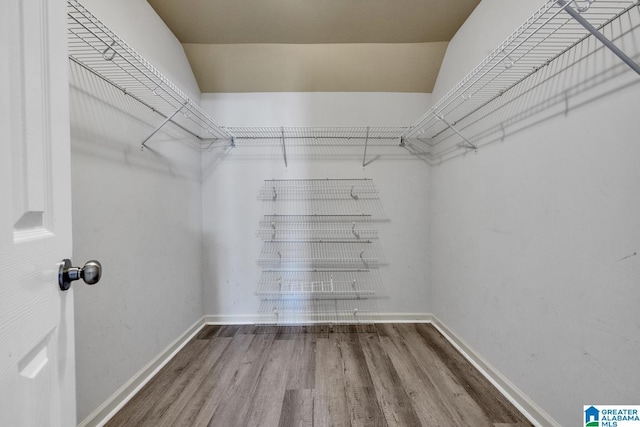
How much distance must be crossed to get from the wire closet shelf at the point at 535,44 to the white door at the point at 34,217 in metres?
1.30

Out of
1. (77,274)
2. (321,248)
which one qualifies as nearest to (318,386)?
(321,248)

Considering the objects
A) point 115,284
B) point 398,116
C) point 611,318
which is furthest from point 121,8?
point 611,318

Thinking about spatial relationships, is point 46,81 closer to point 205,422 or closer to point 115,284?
point 115,284

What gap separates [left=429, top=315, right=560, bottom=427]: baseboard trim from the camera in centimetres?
121

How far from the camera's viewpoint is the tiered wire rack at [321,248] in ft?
7.64

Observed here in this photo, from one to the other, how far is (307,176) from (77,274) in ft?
6.24

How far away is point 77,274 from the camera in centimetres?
55

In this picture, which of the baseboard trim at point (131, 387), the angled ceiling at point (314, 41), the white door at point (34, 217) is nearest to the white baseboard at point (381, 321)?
the baseboard trim at point (131, 387)

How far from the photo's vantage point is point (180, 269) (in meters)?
1.96

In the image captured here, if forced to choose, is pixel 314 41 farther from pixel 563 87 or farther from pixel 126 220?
pixel 126 220

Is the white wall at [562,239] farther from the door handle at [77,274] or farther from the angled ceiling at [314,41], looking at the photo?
the door handle at [77,274]

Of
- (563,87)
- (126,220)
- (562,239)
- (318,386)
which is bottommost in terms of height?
(318,386)

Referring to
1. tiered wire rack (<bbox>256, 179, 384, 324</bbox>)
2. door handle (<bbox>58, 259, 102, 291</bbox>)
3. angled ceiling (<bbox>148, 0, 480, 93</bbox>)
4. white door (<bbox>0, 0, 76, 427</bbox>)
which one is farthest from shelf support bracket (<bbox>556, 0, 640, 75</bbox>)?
tiered wire rack (<bbox>256, 179, 384, 324</bbox>)

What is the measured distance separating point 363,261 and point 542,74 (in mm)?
1690
